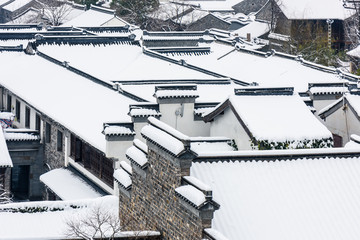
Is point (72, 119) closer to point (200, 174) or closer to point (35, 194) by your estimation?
point (35, 194)

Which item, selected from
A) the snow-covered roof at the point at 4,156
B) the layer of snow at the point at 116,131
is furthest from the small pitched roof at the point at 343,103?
the snow-covered roof at the point at 4,156

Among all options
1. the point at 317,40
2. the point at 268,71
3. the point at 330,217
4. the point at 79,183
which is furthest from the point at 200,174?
the point at 317,40

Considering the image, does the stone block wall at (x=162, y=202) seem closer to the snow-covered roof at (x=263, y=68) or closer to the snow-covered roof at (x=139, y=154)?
the snow-covered roof at (x=139, y=154)

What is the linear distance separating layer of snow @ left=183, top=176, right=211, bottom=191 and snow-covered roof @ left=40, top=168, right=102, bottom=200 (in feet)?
49.0

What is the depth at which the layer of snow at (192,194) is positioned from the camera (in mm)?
19672

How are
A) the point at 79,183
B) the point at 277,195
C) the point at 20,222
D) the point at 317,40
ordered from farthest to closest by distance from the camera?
1. the point at 317,40
2. the point at 79,183
3. the point at 20,222
4. the point at 277,195

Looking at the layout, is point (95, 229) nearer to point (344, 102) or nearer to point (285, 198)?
point (285, 198)

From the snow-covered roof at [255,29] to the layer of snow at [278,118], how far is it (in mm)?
68924

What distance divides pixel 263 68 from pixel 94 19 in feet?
127

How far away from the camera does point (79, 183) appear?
124 feet

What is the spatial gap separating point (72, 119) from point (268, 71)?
55.2 feet

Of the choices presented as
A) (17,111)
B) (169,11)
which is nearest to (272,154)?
(17,111)

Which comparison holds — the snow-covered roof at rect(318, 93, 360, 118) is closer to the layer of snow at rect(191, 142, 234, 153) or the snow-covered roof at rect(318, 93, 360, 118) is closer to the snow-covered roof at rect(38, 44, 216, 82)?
the layer of snow at rect(191, 142, 234, 153)

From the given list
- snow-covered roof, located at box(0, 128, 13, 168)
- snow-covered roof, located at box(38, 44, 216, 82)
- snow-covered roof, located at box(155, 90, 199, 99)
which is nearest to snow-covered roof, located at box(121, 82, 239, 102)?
snow-covered roof, located at box(38, 44, 216, 82)
